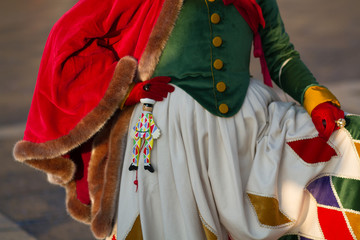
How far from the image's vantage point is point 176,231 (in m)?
1.68

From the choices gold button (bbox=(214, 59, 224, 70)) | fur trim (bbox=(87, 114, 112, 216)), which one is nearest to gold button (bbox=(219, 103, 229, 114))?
gold button (bbox=(214, 59, 224, 70))

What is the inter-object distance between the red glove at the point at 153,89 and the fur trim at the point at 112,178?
77 mm

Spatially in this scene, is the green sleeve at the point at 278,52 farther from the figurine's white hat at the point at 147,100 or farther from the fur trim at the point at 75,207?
the fur trim at the point at 75,207

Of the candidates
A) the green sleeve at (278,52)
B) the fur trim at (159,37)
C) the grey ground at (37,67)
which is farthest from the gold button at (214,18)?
the grey ground at (37,67)

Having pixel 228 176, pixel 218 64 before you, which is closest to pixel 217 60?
pixel 218 64

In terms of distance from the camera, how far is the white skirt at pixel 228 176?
1.66 meters

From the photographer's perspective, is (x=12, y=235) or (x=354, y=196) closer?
(x=354, y=196)

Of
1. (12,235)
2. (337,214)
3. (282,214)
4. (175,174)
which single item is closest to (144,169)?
(175,174)

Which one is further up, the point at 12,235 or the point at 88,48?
the point at 88,48

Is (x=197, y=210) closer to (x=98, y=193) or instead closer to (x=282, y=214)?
(x=282, y=214)

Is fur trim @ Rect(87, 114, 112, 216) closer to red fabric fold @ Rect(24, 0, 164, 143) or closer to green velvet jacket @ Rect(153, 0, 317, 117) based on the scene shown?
red fabric fold @ Rect(24, 0, 164, 143)

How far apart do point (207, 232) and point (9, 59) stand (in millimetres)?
5450

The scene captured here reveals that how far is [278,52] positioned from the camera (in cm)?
198

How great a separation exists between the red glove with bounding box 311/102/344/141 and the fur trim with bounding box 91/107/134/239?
623 millimetres
